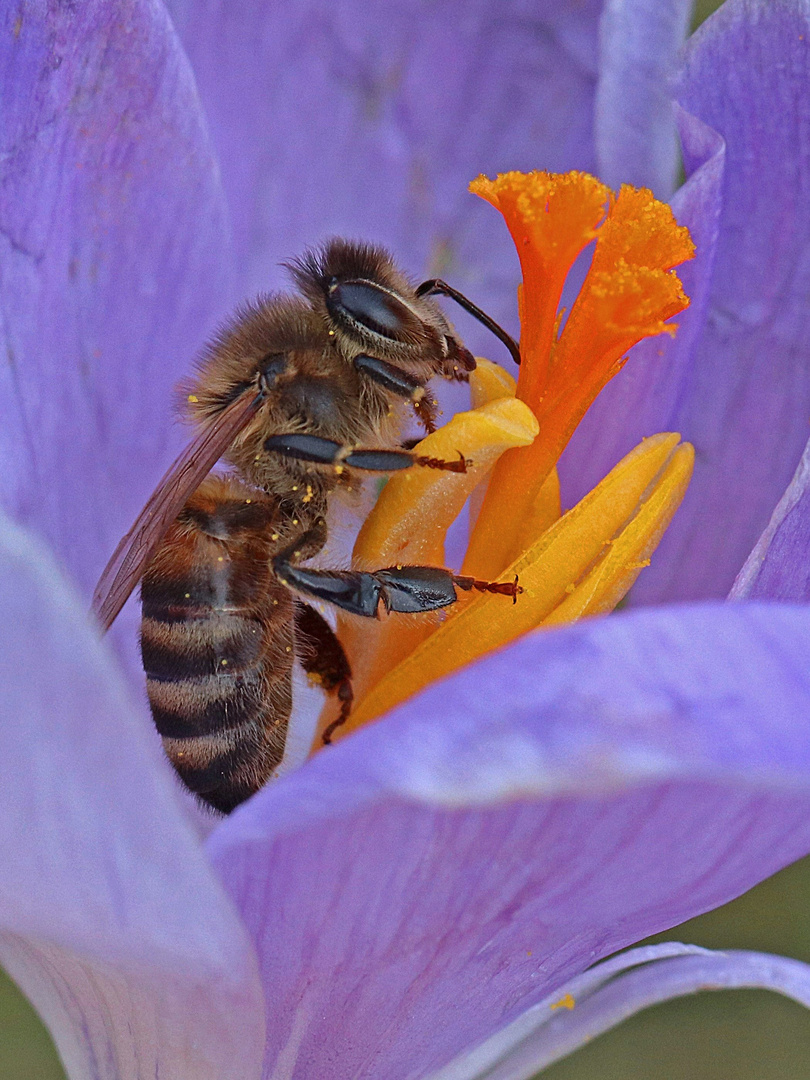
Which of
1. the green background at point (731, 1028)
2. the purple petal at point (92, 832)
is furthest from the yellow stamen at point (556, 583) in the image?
the green background at point (731, 1028)

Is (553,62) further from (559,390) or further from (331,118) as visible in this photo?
(559,390)

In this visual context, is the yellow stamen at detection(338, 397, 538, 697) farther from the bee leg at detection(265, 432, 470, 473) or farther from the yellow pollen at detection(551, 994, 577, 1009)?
the yellow pollen at detection(551, 994, 577, 1009)

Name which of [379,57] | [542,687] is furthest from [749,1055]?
[542,687]

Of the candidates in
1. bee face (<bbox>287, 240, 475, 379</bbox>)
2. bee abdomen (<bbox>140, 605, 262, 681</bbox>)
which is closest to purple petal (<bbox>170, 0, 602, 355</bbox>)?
bee face (<bbox>287, 240, 475, 379</bbox>)

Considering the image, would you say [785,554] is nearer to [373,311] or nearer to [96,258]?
[373,311]

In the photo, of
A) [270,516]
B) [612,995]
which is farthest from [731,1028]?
[270,516]

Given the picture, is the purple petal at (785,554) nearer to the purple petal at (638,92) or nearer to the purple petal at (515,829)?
the purple petal at (515,829)
